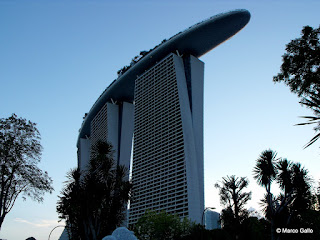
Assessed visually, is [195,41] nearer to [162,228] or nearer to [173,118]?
[173,118]

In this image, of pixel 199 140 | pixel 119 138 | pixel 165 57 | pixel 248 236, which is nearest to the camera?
pixel 248 236

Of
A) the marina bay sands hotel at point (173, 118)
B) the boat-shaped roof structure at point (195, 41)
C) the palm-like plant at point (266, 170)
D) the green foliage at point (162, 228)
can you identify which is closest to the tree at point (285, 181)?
the palm-like plant at point (266, 170)

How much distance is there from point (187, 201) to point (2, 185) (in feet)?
174

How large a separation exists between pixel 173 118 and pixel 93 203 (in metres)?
59.0

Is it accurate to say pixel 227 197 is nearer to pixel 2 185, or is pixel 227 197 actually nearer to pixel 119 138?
pixel 2 185

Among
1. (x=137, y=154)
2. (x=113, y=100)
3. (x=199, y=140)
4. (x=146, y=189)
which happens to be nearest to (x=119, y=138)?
(x=113, y=100)

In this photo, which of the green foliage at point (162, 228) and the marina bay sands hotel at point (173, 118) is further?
the marina bay sands hotel at point (173, 118)

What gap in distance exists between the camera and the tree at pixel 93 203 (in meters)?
25.8

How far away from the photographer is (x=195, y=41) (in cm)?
8862

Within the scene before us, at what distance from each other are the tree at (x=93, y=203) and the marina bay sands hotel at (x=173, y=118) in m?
39.2

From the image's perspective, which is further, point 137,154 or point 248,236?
point 137,154

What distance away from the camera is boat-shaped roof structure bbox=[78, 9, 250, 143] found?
3232 inches

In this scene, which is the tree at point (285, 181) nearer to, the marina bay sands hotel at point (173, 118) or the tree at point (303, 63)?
the tree at point (303, 63)

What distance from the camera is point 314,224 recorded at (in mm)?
27469
